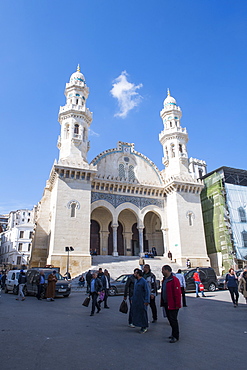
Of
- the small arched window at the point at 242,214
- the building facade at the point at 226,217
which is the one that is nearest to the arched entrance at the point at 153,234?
the building facade at the point at 226,217

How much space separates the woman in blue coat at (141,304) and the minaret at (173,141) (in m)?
22.7

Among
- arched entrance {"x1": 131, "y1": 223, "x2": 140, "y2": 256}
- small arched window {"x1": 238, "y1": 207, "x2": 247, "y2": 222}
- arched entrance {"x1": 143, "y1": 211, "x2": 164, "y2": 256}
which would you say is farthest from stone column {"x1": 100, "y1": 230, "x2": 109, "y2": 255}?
small arched window {"x1": 238, "y1": 207, "x2": 247, "y2": 222}

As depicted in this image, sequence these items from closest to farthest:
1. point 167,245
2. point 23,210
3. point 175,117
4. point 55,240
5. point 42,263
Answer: point 55,240 < point 42,263 < point 167,245 < point 175,117 < point 23,210

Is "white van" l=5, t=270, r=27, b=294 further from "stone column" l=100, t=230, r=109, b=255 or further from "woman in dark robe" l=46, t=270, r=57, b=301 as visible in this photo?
"stone column" l=100, t=230, r=109, b=255

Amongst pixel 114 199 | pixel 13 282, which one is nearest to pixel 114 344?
pixel 13 282

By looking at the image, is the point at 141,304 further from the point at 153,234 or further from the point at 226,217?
the point at 153,234

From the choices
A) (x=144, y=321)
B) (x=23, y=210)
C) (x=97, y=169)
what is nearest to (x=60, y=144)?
(x=97, y=169)

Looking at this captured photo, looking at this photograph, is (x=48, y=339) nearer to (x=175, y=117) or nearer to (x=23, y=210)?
(x=175, y=117)

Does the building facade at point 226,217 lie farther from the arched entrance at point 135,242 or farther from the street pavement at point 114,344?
the street pavement at point 114,344

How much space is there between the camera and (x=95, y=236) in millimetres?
27250

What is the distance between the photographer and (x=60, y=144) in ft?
88.1

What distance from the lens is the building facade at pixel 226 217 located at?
2570 centimetres

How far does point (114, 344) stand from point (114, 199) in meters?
21.1

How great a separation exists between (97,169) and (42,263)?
390 inches
